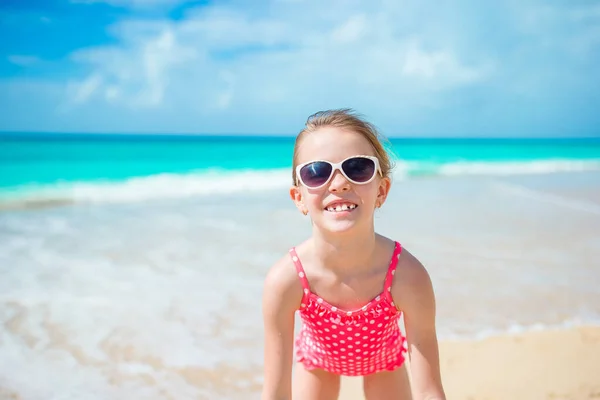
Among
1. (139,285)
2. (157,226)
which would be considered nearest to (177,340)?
(139,285)

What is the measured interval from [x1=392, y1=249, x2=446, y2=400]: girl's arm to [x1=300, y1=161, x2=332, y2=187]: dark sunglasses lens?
47 cm

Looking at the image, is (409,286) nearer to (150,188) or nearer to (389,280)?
(389,280)

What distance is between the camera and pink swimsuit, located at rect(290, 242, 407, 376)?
199 cm

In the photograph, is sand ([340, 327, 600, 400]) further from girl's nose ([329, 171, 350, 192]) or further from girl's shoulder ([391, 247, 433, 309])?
girl's nose ([329, 171, 350, 192])

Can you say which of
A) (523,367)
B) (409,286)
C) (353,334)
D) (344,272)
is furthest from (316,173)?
(523,367)

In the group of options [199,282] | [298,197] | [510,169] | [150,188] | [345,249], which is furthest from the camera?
[510,169]

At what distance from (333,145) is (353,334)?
760 mm

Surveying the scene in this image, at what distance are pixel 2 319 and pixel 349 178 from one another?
3395 millimetres

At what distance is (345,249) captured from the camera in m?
1.92

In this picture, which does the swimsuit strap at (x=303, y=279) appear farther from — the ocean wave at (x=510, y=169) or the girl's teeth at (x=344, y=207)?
the ocean wave at (x=510, y=169)

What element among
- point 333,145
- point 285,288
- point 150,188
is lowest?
point 285,288

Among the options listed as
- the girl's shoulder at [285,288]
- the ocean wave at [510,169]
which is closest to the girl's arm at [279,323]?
the girl's shoulder at [285,288]

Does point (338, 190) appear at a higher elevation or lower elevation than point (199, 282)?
lower

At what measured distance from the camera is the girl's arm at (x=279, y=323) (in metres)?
1.97
